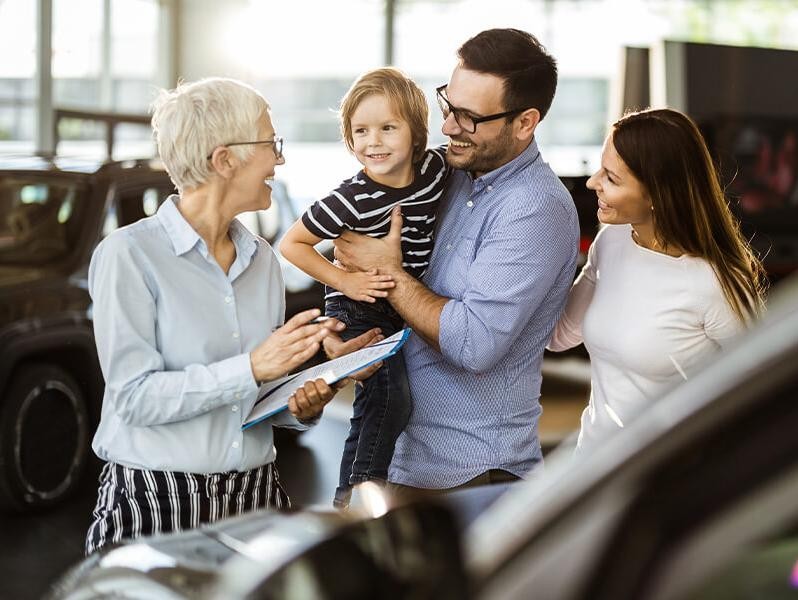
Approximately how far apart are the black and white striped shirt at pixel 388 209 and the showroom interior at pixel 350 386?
22 centimetres

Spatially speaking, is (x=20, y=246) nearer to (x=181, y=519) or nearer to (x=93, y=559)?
(x=181, y=519)

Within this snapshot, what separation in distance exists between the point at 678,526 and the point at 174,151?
4.98ft

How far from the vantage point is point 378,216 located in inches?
100

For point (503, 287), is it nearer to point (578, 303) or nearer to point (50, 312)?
point (578, 303)

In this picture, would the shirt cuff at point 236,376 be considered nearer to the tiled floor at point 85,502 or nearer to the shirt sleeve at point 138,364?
the shirt sleeve at point 138,364

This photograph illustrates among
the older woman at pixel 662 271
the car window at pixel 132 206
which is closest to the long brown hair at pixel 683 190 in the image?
the older woman at pixel 662 271

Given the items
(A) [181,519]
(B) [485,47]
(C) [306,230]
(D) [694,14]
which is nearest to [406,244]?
(C) [306,230]

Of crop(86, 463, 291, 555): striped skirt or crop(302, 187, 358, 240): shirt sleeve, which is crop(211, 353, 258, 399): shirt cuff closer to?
crop(86, 463, 291, 555): striped skirt

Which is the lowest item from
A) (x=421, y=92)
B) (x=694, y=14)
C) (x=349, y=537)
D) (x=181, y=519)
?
(x=181, y=519)

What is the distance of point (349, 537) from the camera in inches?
45.0

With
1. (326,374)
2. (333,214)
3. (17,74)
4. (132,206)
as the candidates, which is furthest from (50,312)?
(17,74)

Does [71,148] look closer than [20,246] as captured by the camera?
No

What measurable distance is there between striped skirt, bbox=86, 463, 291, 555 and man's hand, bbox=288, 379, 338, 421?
20 cm

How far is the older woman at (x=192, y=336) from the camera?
2227mm
